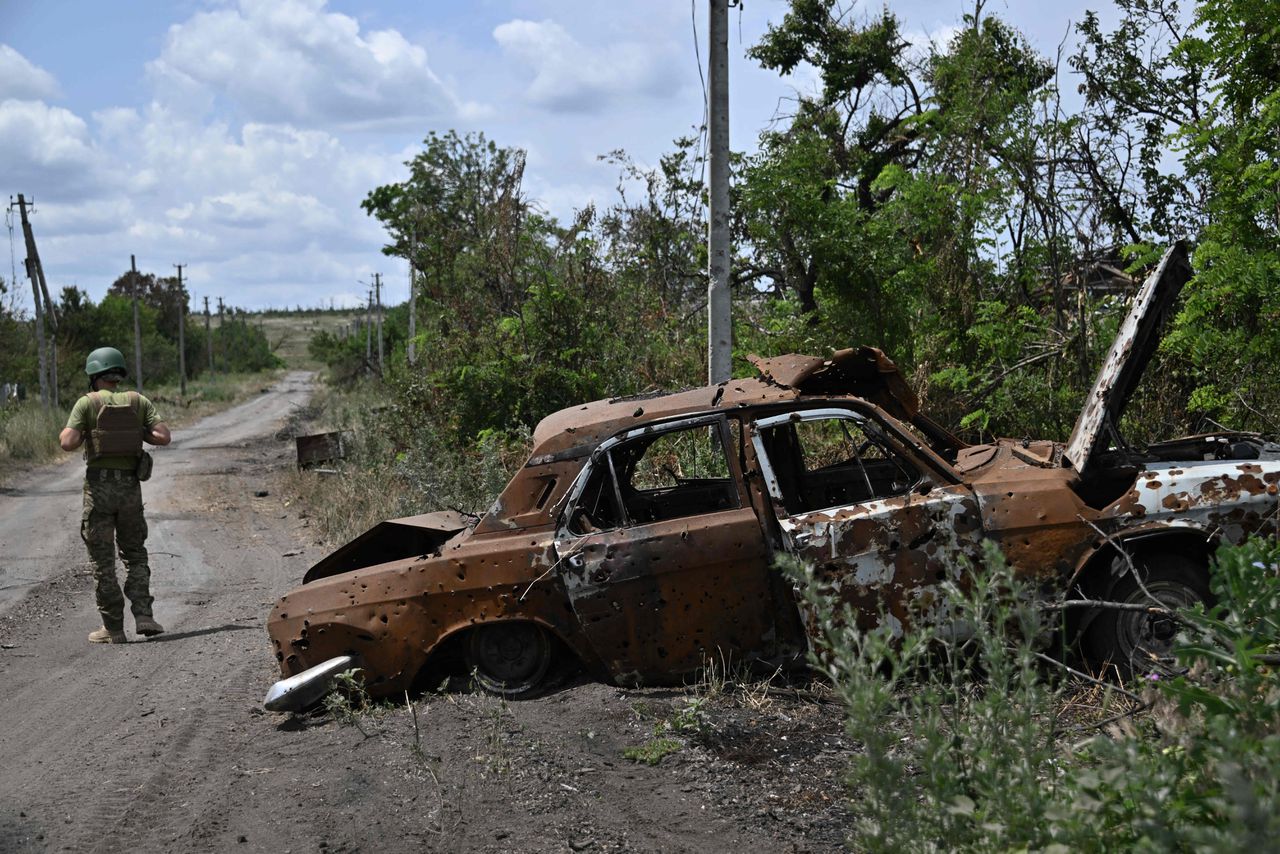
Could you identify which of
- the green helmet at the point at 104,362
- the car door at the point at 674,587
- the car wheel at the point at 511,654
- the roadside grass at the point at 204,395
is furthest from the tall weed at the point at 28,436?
the car door at the point at 674,587

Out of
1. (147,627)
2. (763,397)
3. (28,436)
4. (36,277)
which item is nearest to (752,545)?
(763,397)

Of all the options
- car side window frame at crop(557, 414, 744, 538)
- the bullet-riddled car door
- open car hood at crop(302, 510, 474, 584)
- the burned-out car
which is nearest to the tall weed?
open car hood at crop(302, 510, 474, 584)

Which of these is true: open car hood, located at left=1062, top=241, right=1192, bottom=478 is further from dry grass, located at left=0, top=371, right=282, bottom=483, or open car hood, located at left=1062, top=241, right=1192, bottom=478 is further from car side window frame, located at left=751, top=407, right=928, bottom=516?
dry grass, located at left=0, top=371, right=282, bottom=483

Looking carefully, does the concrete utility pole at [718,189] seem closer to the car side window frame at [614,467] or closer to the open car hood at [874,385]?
A: the open car hood at [874,385]

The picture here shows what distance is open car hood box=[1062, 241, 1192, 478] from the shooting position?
576cm

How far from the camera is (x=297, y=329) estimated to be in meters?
156

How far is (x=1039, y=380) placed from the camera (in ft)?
32.1

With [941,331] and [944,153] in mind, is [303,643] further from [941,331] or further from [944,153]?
[944,153]

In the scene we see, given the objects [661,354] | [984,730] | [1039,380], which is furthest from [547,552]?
[661,354]

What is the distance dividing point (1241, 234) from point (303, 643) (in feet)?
22.6

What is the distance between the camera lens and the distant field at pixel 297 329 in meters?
120

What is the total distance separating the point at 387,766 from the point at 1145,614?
3482 millimetres

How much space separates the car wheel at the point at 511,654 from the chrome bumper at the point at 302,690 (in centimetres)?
73

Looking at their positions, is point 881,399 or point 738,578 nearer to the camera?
point 738,578
